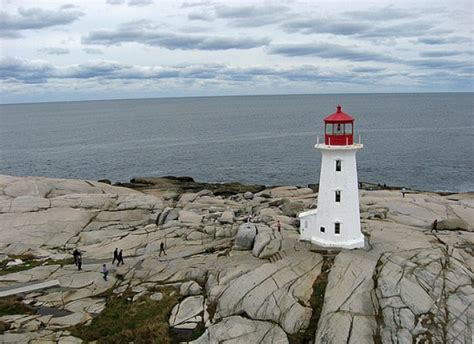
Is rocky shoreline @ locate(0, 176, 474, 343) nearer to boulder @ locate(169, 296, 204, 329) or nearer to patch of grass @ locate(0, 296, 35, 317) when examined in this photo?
boulder @ locate(169, 296, 204, 329)

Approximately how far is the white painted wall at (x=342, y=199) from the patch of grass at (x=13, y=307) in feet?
61.1

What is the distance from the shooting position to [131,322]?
971 inches

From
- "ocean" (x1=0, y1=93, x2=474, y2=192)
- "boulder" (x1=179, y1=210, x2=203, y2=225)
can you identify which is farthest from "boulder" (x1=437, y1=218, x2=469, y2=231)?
"ocean" (x1=0, y1=93, x2=474, y2=192)

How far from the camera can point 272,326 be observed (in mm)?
23312

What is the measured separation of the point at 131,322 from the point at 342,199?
15142mm

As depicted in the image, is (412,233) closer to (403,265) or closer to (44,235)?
(403,265)

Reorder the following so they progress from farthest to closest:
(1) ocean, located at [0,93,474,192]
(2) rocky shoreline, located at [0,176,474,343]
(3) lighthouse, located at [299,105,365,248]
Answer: (1) ocean, located at [0,93,474,192]
(3) lighthouse, located at [299,105,365,248]
(2) rocky shoreline, located at [0,176,474,343]

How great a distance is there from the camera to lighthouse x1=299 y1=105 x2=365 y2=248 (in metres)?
29.2

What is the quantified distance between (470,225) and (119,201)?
32194 mm

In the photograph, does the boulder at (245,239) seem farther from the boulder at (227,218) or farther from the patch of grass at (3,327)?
the patch of grass at (3,327)

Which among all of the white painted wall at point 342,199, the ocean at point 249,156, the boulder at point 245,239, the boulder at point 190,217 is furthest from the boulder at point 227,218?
the ocean at point 249,156

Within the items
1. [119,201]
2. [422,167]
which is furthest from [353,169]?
[422,167]

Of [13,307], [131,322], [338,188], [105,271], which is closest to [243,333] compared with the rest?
[131,322]

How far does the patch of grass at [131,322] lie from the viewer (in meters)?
23.3
